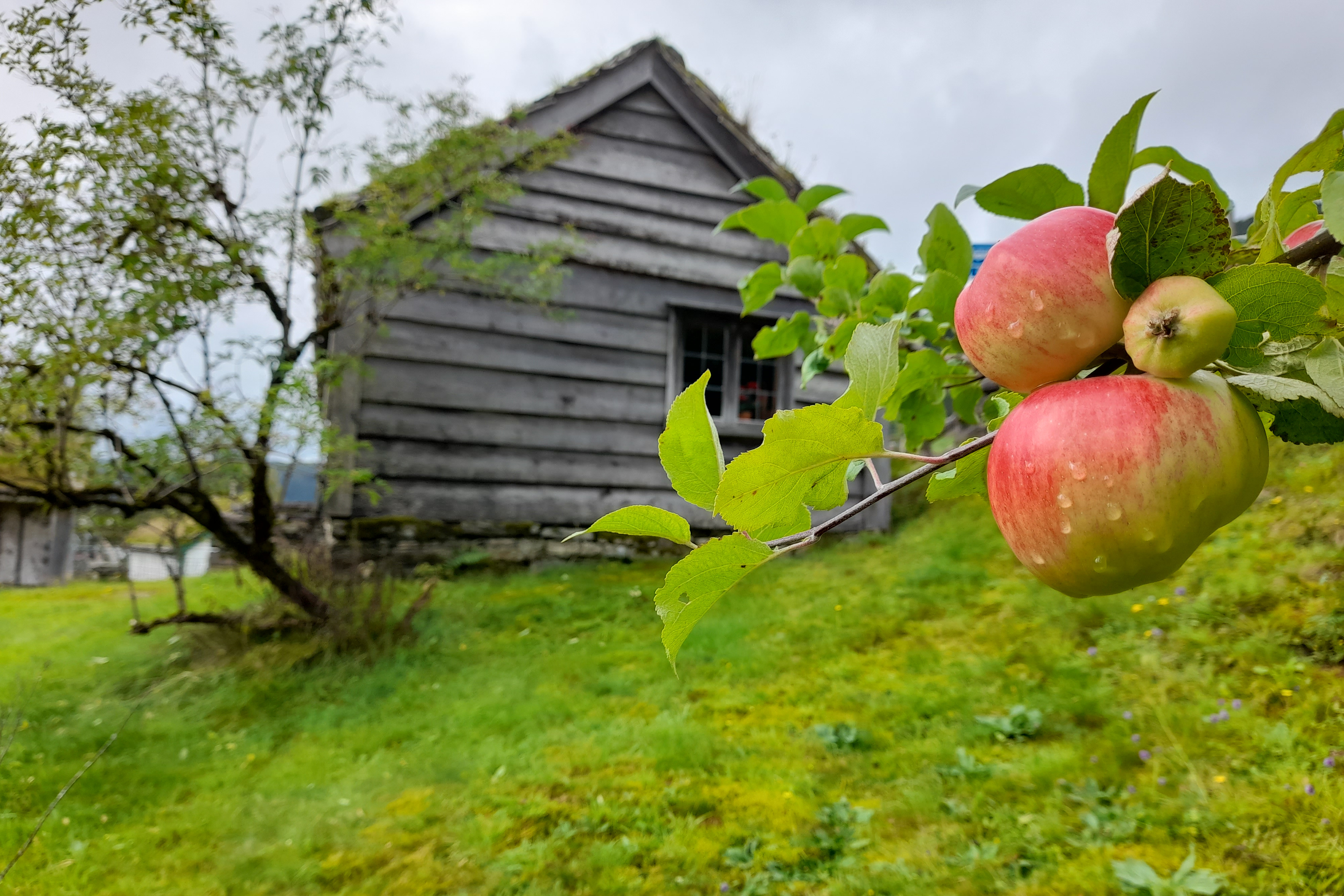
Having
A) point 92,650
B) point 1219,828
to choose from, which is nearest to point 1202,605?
point 1219,828

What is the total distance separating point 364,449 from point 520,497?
1.20 metres

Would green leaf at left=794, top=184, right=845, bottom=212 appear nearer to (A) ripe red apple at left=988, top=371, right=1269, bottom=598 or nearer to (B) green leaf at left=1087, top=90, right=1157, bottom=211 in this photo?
(B) green leaf at left=1087, top=90, right=1157, bottom=211

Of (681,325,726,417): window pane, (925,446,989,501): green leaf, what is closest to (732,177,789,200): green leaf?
(925,446,989,501): green leaf

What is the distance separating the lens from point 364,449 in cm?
511

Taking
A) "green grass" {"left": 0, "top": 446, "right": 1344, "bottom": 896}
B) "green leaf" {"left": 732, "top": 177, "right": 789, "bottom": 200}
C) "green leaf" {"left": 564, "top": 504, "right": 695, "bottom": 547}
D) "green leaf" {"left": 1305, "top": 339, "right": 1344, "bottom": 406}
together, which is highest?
"green leaf" {"left": 732, "top": 177, "right": 789, "bottom": 200}

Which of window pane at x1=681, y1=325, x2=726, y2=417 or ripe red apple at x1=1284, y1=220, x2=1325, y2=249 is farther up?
window pane at x1=681, y1=325, x2=726, y2=417

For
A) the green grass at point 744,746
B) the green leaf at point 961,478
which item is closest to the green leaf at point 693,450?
the green leaf at point 961,478

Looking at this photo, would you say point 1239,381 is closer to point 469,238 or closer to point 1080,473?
point 1080,473

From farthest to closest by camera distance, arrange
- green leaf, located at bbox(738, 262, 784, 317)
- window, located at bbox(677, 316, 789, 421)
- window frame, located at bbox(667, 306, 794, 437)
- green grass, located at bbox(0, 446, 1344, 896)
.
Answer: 1. window, located at bbox(677, 316, 789, 421)
2. window frame, located at bbox(667, 306, 794, 437)
3. green grass, located at bbox(0, 446, 1344, 896)
4. green leaf, located at bbox(738, 262, 784, 317)

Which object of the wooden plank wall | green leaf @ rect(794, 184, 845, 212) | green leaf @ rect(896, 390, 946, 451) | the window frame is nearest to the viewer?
green leaf @ rect(896, 390, 946, 451)

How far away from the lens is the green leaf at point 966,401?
32.9 inches

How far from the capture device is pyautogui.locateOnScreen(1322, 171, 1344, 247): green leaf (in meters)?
0.33

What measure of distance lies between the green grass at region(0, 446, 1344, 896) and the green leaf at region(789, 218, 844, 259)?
1.73 meters

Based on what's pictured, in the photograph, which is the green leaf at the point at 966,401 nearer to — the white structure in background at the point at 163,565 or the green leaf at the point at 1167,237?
the green leaf at the point at 1167,237
